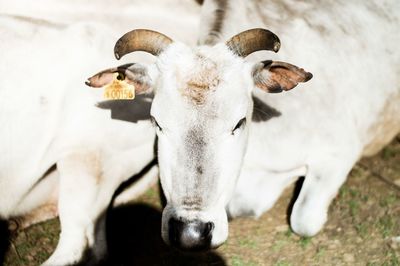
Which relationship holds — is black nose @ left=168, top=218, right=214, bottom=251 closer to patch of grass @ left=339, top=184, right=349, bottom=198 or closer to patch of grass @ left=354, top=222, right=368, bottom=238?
patch of grass @ left=354, top=222, right=368, bottom=238

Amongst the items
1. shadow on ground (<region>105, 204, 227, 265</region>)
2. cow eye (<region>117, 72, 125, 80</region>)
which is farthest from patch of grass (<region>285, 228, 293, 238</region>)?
cow eye (<region>117, 72, 125, 80</region>)

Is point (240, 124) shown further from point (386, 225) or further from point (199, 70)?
→ point (386, 225)

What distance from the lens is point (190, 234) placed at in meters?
4.32

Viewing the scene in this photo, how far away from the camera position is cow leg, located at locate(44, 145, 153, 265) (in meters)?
5.13

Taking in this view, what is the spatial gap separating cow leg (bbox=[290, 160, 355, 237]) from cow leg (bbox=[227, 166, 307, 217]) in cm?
16

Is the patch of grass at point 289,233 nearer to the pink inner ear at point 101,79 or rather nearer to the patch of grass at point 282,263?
the patch of grass at point 282,263

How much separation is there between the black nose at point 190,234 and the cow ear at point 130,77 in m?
1.06

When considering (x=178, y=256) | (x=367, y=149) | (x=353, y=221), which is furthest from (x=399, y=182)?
(x=178, y=256)

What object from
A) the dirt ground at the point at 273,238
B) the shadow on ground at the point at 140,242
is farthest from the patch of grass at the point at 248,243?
the shadow on ground at the point at 140,242

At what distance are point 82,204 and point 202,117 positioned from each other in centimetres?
138

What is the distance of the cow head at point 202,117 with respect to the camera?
439 cm

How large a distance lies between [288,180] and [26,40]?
2.47 metres

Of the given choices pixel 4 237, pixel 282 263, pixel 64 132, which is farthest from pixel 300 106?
pixel 4 237

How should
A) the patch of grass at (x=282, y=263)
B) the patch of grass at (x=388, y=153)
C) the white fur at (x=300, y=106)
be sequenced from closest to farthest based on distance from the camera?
the white fur at (x=300, y=106) < the patch of grass at (x=282, y=263) < the patch of grass at (x=388, y=153)
